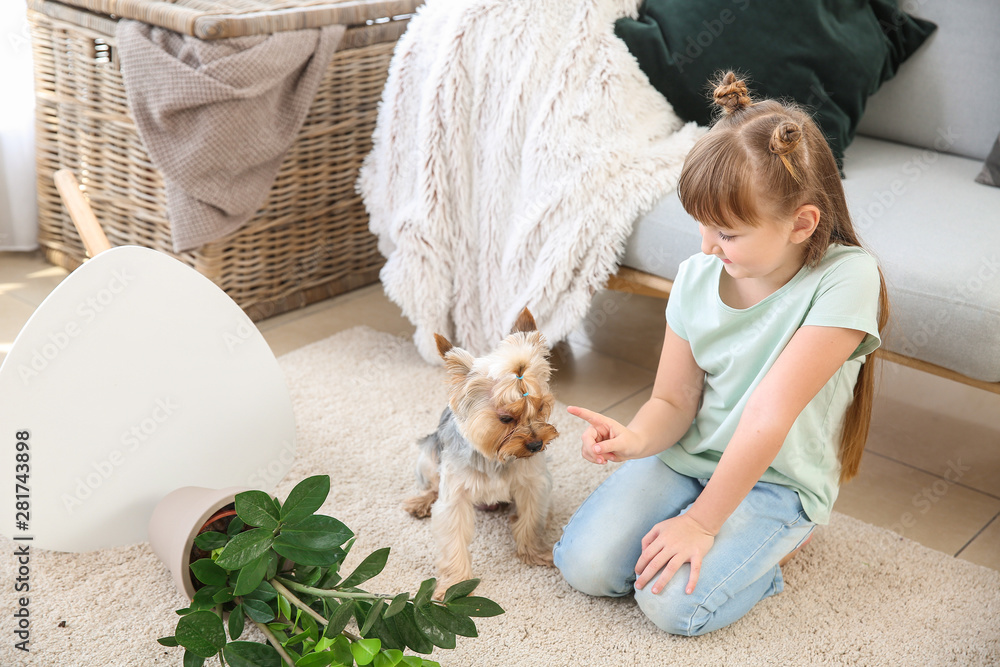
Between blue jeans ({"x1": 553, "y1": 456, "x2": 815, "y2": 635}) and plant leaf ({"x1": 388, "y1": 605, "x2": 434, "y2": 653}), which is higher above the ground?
plant leaf ({"x1": 388, "y1": 605, "x2": 434, "y2": 653})

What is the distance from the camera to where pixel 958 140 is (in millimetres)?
1853

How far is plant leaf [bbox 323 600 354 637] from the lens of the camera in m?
0.93

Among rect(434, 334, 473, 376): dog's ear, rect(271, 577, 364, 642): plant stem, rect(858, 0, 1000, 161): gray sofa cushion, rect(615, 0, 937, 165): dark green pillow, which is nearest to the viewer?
rect(271, 577, 364, 642): plant stem

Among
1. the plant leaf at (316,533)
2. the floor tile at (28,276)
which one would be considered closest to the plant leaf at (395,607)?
the plant leaf at (316,533)

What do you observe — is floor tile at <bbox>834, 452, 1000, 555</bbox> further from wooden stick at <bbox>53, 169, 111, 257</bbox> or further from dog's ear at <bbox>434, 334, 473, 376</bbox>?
wooden stick at <bbox>53, 169, 111, 257</bbox>

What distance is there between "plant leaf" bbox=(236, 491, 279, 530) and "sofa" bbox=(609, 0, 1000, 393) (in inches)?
33.8

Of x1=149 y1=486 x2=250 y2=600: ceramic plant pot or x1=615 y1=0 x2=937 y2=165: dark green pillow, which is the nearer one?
x1=149 y1=486 x2=250 y2=600: ceramic plant pot

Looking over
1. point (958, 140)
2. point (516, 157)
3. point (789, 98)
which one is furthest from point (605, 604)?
point (958, 140)

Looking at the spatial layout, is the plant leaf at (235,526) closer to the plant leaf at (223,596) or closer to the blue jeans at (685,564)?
the plant leaf at (223,596)

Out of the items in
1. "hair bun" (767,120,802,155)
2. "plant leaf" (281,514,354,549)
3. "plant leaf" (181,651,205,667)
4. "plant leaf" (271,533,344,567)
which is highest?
"hair bun" (767,120,802,155)

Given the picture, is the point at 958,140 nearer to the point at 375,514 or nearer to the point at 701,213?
the point at 701,213

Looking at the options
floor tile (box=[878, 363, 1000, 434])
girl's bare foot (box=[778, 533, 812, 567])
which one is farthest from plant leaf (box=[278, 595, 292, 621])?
floor tile (box=[878, 363, 1000, 434])

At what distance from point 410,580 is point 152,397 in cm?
46

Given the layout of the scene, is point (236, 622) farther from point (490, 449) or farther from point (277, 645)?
point (490, 449)
